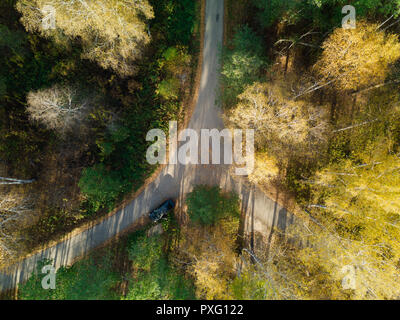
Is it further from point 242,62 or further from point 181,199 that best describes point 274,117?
point 181,199

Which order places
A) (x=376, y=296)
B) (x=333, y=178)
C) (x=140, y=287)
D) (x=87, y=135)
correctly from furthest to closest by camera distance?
(x=87, y=135) < (x=333, y=178) < (x=140, y=287) < (x=376, y=296)

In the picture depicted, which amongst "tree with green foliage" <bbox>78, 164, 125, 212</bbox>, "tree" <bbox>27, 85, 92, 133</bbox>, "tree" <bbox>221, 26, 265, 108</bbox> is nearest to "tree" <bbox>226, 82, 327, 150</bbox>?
"tree" <bbox>221, 26, 265, 108</bbox>

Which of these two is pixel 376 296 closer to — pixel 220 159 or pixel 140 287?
pixel 220 159

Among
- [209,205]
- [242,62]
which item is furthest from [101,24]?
[209,205]

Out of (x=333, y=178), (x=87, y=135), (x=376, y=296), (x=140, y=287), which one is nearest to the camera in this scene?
(x=376, y=296)

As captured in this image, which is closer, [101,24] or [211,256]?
[101,24]

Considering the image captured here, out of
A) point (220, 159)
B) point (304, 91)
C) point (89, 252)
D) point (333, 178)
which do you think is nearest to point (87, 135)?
point (89, 252)
